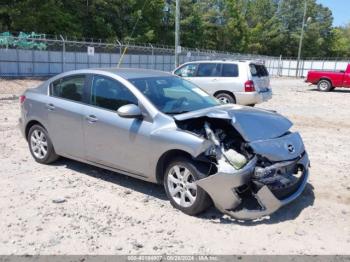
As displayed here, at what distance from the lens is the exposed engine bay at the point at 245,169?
443cm

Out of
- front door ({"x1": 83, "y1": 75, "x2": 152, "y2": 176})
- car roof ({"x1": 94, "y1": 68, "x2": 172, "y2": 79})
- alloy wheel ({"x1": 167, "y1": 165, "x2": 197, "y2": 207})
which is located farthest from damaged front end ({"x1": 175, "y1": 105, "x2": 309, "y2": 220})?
car roof ({"x1": 94, "y1": 68, "x2": 172, "y2": 79})

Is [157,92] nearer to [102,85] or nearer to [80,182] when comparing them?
[102,85]

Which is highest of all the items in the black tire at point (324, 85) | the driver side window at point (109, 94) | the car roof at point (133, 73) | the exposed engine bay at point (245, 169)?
the car roof at point (133, 73)

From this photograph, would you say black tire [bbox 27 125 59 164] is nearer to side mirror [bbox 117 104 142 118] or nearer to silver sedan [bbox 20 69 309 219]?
silver sedan [bbox 20 69 309 219]

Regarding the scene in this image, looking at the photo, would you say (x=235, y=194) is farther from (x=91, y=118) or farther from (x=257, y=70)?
(x=257, y=70)

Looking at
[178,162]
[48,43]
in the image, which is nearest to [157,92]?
[178,162]

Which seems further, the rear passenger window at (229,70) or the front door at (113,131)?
the rear passenger window at (229,70)

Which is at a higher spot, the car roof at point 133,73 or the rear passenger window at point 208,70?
the car roof at point 133,73

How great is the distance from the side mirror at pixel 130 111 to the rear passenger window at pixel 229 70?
8067 millimetres

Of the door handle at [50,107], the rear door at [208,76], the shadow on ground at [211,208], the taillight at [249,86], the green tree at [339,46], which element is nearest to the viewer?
the shadow on ground at [211,208]

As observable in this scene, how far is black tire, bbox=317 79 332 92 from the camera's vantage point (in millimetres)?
25078

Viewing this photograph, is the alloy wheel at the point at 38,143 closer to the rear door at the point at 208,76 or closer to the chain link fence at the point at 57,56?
the rear door at the point at 208,76

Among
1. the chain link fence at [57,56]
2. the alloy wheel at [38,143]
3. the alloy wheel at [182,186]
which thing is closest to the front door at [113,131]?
the alloy wheel at [182,186]

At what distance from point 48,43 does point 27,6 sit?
10.7m
